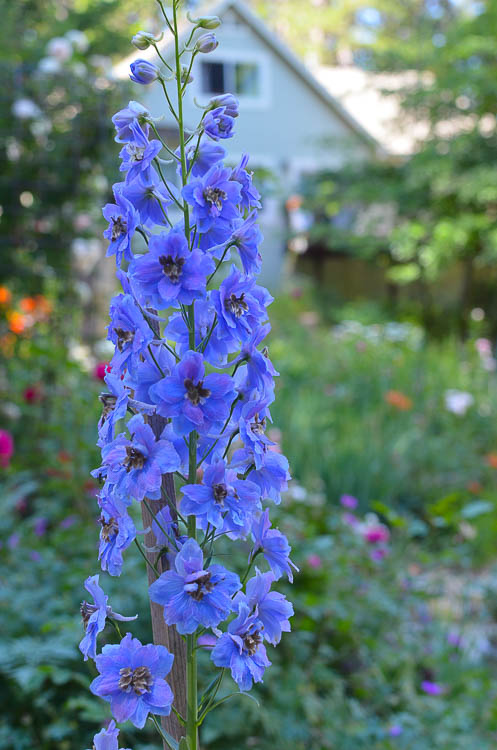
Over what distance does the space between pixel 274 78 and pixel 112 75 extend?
41.7 feet

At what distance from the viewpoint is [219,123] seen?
3.04 ft

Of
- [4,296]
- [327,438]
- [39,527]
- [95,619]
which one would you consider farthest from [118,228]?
[4,296]

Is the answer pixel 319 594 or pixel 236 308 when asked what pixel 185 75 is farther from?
pixel 319 594

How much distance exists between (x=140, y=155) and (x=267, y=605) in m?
0.53

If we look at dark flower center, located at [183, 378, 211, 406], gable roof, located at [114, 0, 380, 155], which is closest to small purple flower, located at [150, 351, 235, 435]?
dark flower center, located at [183, 378, 211, 406]

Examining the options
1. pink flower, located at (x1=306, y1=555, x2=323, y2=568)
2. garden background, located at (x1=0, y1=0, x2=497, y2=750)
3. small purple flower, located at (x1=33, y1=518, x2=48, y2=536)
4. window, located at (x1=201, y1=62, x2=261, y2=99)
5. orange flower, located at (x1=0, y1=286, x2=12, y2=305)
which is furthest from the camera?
window, located at (x1=201, y1=62, x2=261, y2=99)

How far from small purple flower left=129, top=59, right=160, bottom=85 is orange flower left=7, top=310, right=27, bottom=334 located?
4.32 metres

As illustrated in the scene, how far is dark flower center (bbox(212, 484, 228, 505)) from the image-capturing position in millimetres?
830

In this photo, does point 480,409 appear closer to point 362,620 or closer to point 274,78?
point 362,620

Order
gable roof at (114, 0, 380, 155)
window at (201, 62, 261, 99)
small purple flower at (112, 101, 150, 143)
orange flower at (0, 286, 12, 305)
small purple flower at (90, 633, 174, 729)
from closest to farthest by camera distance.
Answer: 1. small purple flower at (90, 633, 174, 729)
2. small purple flower at (112, 101, 150, 143)
3. orange flower at (0, 286, 12, 305)
4. gable roof at (114, 0, 380, 155)
5. window at (201, 62, 261, 99)

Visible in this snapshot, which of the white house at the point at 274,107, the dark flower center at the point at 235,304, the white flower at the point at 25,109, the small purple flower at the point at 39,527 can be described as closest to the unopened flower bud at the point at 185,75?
the dark flower center at the point at 235,304

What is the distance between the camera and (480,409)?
6.02 m

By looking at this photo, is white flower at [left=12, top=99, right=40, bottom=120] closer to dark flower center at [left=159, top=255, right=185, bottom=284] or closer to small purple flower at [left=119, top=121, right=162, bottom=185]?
small purple flower at [left=119, top=121, right=162, bottom=185]

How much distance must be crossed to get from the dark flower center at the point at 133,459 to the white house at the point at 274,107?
16049 mm
